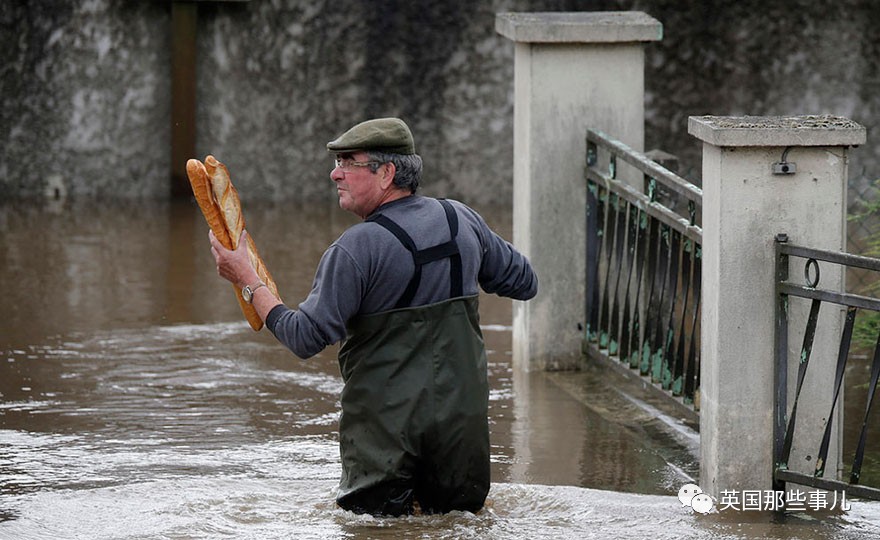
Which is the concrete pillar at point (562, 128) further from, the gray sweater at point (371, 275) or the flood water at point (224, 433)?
the gray sweater at point (371, 275)

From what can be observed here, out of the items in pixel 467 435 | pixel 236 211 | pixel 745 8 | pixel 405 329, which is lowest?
pixel 467 435

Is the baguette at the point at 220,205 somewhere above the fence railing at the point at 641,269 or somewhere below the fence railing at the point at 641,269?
above

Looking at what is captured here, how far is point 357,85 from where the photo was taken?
12.8 metres

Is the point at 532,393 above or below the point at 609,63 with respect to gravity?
below

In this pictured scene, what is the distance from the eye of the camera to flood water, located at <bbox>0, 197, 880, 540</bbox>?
18.9 feet

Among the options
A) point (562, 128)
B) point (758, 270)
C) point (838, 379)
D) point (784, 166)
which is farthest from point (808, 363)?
point (562, 128)

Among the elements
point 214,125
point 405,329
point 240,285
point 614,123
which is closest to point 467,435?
point 405,329

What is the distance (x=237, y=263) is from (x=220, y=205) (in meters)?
0.21

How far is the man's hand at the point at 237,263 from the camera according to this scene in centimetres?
545

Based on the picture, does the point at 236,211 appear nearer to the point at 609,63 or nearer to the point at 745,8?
the point at 609,63

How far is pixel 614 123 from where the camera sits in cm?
809

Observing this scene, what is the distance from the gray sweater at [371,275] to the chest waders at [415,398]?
28 millimetres

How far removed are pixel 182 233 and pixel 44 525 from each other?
5.96 m

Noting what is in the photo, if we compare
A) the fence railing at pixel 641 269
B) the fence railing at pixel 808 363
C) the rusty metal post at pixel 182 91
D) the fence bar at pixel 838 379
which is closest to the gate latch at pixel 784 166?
the fence railing at pixel 808 363
